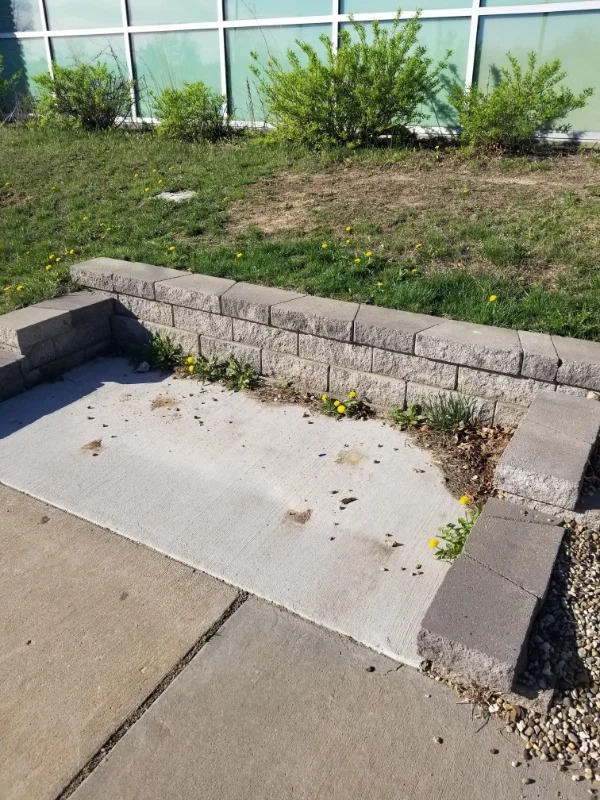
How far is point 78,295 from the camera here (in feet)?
15.7

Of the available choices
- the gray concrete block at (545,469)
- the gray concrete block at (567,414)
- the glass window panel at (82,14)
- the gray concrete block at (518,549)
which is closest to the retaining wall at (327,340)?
the gray concrete block at (567,414)

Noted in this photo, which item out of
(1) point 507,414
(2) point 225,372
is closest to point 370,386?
(1) point 507,414

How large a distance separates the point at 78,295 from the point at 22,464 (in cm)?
174

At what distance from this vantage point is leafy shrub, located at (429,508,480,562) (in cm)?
271

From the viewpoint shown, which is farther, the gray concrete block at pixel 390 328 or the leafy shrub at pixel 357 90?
the leafy shrub at pixel 357 90

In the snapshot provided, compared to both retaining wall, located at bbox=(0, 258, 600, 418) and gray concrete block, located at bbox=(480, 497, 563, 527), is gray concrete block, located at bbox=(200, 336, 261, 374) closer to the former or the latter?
retaining wall, located at bbox=(0, 258, 600, 418)

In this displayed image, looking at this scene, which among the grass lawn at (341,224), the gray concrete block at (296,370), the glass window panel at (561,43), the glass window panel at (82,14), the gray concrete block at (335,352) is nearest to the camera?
the gray concrete block at (335,352)

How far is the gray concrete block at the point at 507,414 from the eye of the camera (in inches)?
137

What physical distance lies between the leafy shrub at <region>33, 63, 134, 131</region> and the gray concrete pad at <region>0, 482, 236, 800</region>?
8365 millimetres

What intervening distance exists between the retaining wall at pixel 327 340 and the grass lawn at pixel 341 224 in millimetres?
282

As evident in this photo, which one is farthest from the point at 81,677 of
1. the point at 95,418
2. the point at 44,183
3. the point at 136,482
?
the point at 44,183

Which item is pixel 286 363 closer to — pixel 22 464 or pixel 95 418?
pixel 95 418

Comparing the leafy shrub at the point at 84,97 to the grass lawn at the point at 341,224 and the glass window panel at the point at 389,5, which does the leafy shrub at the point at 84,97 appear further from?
the glass window panel at the point at 389,5

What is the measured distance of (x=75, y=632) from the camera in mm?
2404
